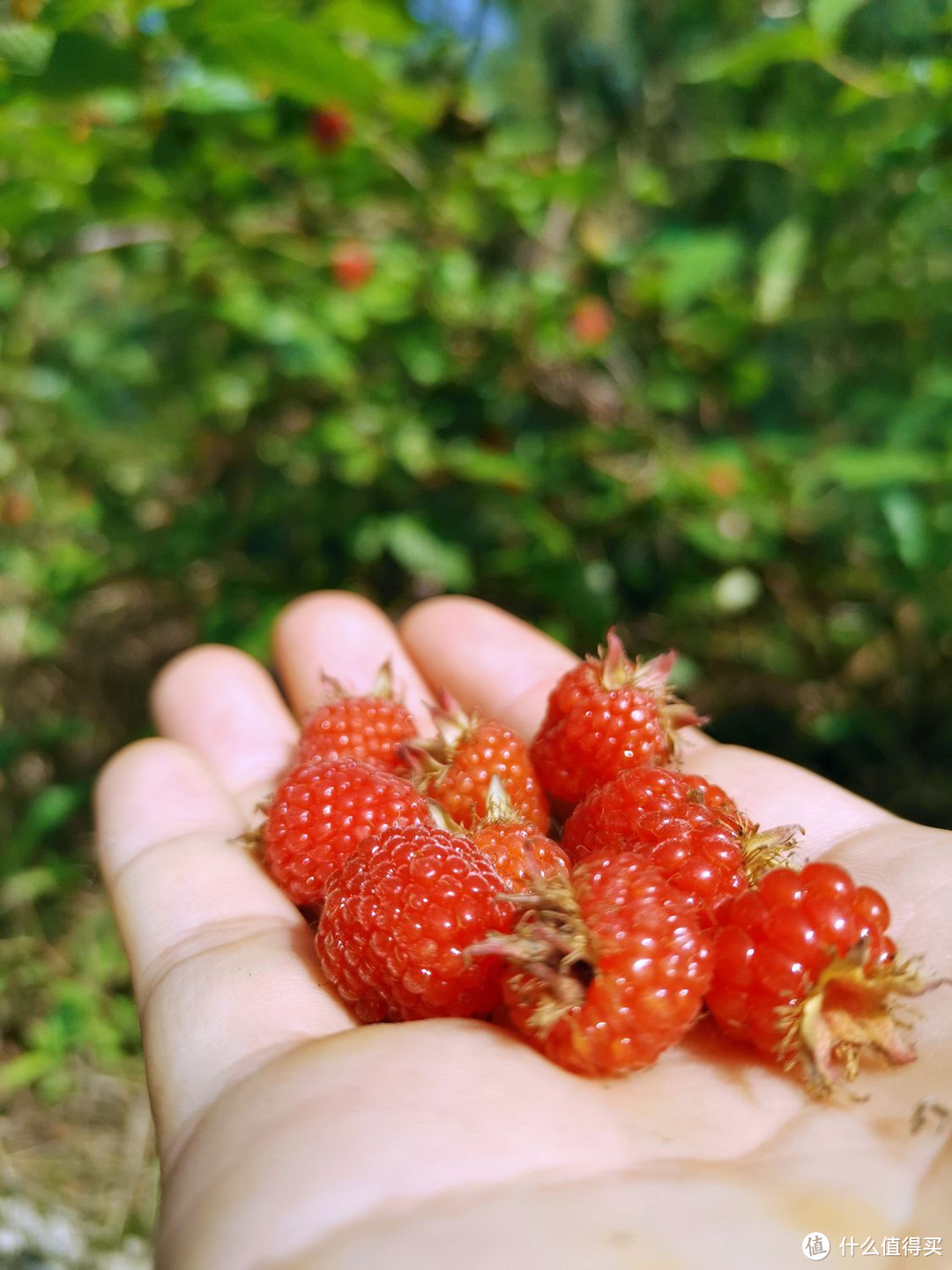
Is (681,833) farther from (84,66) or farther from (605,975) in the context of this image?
(84,66)

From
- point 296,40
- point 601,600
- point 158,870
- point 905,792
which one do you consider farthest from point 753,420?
point 158,870

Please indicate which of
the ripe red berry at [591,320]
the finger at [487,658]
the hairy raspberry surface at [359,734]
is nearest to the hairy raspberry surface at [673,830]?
the hairy raspberry surface at [359,734]

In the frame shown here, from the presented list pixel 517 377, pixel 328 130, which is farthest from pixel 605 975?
pixel 517 377

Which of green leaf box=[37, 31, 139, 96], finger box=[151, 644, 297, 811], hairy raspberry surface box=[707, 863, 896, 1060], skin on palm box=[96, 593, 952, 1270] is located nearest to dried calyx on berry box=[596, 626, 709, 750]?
skin on palm box=[96, 593, 952, 1270]

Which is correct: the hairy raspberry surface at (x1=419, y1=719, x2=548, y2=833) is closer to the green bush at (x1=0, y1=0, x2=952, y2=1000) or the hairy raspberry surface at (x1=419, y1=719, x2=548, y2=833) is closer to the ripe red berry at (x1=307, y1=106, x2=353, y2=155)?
the green bush at (x1=0, y1=0, x2=952, y2=1000)

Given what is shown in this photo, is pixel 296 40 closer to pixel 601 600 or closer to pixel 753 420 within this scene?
pixel 601 600

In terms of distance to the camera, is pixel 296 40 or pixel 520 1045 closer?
pixel 520 1045
